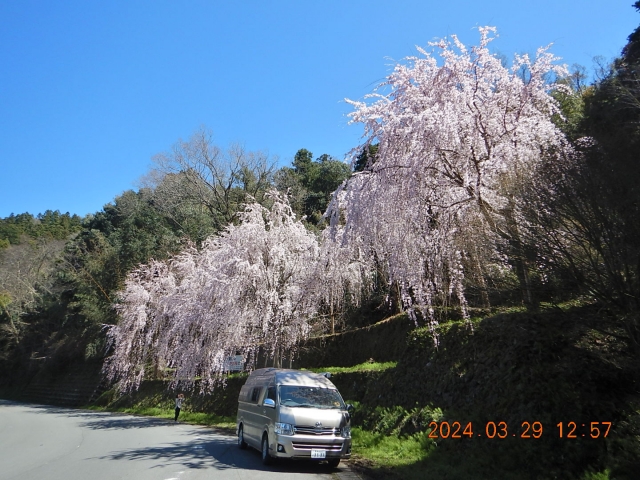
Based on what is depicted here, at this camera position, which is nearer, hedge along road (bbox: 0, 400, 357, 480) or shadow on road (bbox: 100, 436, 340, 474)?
hedge along road (bbox: 0, 400, 357, 480)

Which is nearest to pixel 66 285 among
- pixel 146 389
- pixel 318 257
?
pixel 146 389

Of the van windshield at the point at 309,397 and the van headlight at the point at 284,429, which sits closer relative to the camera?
the van headlight at the point at 284,429

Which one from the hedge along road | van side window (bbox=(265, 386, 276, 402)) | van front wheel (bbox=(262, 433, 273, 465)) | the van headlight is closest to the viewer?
the hedge along road

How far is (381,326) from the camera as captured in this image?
61.8 feet

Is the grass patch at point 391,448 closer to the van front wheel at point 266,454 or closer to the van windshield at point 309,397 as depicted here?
the van windshield at point 309,397

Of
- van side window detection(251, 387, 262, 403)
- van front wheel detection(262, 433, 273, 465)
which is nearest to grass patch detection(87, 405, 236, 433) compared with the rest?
van side window detection(251, 387, 262, 403)

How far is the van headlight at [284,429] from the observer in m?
9.98

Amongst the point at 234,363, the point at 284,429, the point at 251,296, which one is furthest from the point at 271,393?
the point at 234,363

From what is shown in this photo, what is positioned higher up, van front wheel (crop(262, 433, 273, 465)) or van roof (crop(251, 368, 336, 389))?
van roof (crop(251, 368, 336, 389))

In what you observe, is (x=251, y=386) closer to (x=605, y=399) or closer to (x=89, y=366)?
(x=605, y=399)

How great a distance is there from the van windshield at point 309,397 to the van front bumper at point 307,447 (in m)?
0.74

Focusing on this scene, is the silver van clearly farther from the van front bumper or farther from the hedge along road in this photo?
the hedge along road

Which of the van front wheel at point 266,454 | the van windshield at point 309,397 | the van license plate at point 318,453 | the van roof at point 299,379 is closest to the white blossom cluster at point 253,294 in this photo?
the van roof at point 299,379

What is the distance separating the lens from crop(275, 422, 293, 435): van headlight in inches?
393
